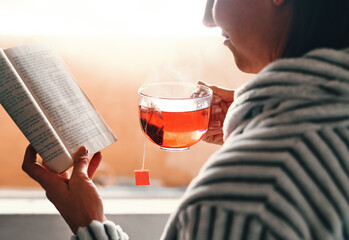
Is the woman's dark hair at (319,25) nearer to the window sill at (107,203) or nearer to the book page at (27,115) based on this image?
the book page at (27,115)

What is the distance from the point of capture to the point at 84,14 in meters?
1.04

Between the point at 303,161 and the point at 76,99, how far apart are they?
0.57m

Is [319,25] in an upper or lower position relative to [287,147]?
upper

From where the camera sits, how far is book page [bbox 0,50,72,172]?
0.71m

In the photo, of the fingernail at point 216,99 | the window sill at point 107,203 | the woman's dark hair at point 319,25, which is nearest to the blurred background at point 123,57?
the window sill at point 107,203

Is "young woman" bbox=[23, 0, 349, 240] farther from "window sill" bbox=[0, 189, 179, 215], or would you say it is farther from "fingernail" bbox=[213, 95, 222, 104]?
"window sill" bbox=[0, 189, 179, 215]

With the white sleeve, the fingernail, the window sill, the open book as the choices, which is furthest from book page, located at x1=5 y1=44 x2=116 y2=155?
the window sill

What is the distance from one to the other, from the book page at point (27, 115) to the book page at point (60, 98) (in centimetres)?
2

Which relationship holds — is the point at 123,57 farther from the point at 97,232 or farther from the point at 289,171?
the point at 289,171

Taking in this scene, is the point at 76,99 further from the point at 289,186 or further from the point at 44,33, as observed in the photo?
the point at 289,186

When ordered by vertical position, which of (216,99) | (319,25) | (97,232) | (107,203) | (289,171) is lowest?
(107,203)

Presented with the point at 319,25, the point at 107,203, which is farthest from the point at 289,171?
the point at 107,203

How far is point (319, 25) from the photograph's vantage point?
481 mm

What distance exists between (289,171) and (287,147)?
3 centimetres
